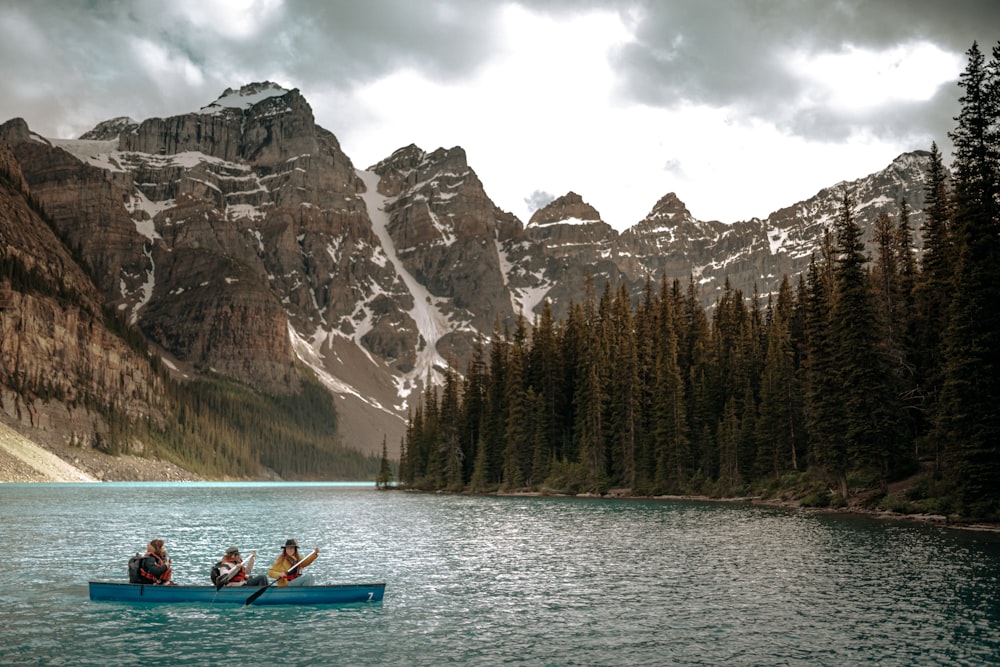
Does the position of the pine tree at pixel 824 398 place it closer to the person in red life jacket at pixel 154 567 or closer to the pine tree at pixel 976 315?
the pine tree at pixel 976 315

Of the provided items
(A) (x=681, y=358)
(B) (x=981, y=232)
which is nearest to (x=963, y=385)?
(B) (x=981, y=232)

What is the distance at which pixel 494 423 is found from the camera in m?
135

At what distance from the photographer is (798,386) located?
8888cm

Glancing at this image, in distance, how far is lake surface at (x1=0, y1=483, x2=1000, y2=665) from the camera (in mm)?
23250

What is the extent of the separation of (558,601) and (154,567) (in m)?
15.6

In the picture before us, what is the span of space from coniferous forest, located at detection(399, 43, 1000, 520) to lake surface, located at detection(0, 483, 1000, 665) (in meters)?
10.9

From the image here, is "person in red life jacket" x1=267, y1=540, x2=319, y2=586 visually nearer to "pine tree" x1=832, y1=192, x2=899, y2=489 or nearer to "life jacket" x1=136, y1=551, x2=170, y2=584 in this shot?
"life jacket" x1=136, y1=551, x2=170, y2=584

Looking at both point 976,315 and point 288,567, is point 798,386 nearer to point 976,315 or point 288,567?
point 976,315

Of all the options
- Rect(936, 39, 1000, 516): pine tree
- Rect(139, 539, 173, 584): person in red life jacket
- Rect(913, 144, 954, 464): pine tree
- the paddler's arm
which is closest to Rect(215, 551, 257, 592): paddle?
the paddler's arm

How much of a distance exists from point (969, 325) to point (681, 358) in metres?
72.1

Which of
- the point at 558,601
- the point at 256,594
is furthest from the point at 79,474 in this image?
the point at 558,601

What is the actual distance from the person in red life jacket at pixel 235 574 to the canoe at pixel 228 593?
0.26 meters

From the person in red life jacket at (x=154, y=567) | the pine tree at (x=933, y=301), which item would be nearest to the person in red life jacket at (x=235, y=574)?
the person in red life jacket at (x=154, y=567)

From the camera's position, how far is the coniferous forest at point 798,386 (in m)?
52.1
